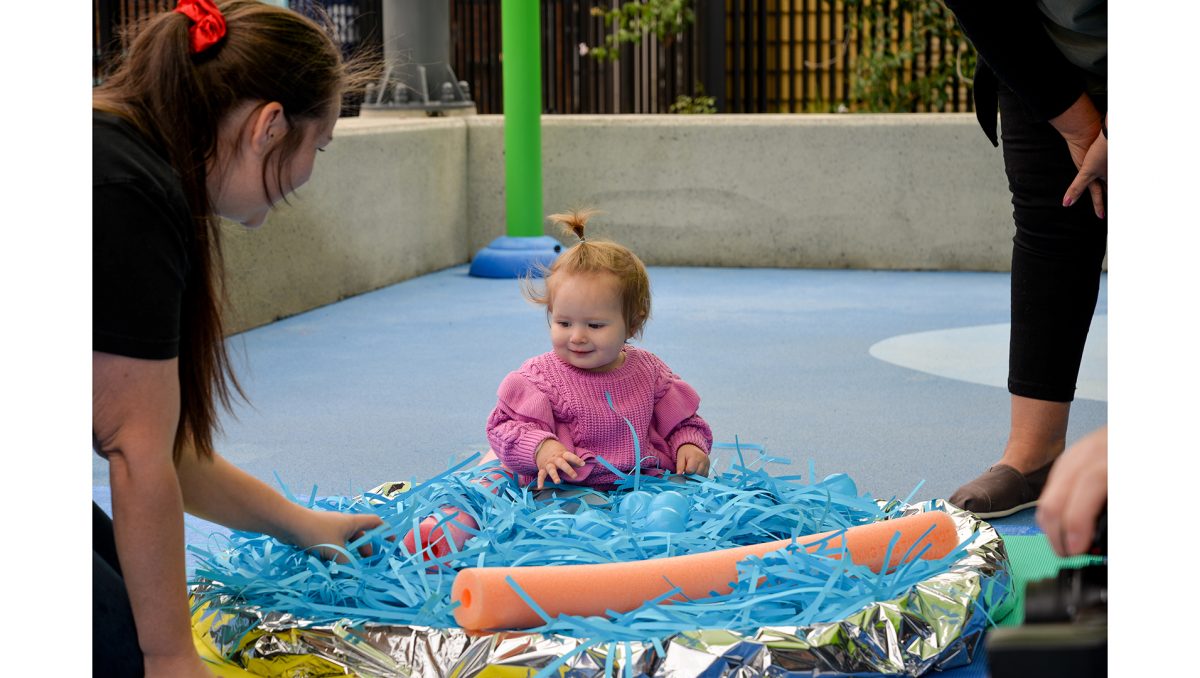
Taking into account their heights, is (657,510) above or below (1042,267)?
below

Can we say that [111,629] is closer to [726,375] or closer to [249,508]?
[249,508]

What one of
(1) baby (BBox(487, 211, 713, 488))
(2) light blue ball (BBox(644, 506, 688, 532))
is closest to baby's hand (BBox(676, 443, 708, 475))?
(1) baby (BBox(487, 211, 713, 488))

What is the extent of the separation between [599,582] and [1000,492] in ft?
3.08

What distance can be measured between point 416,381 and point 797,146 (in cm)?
263

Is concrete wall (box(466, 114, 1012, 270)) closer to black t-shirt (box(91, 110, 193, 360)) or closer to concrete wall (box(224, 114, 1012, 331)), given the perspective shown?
concrete wall (box(224, 114, 1012, 331))

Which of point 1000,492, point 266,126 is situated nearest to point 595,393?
point 1000,492

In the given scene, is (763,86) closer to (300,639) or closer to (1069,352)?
(1069,352)

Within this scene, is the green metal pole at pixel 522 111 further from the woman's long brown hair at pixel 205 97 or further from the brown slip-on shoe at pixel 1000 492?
the woman's long brown hair at pixel 205 97

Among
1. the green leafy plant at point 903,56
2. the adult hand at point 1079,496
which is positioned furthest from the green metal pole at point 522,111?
the adult hand at point 1079,496

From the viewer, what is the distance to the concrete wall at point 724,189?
17.7 feet

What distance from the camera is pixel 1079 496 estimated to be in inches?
30.9

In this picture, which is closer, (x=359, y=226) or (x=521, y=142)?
(x=359, y=226)

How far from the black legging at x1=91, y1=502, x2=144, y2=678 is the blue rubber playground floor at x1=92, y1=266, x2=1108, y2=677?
0.62 meters

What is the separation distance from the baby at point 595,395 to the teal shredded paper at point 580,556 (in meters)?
0.05
